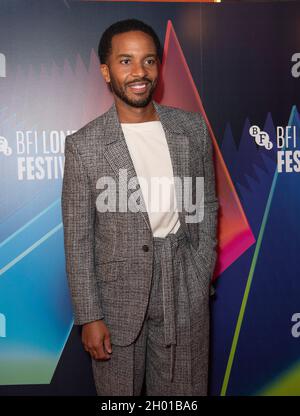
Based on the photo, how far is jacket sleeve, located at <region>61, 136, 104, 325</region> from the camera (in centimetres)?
180

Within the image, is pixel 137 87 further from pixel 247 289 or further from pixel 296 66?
pixel 247 289

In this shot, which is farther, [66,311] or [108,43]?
[66,311]

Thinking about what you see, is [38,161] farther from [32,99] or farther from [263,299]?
[263,299]

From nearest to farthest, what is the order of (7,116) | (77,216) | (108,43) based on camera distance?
(77,216)
(108,43)
(7,116)

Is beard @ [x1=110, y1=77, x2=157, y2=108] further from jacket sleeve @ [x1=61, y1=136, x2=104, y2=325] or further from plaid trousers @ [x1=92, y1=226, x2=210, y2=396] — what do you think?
plaid trousers @ [x1=92, y1=226, x2=210, y2=396]

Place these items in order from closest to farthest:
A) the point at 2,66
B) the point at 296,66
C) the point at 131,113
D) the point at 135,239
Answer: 1. the point at 135,239
2. the point at 131,113
3. the point at 2,66
4. the point at 296,66

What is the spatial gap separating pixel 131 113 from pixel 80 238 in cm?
53

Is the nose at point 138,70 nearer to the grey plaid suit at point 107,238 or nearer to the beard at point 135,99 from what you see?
the beard at point 135,99

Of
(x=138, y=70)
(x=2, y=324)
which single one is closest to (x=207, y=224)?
(x=138, y=70)

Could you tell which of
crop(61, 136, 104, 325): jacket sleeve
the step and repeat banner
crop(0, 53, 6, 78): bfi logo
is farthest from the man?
crop(0, 53, 6, 78): bfi logo

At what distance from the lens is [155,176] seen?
1863 mm

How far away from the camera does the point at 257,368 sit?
258cm
